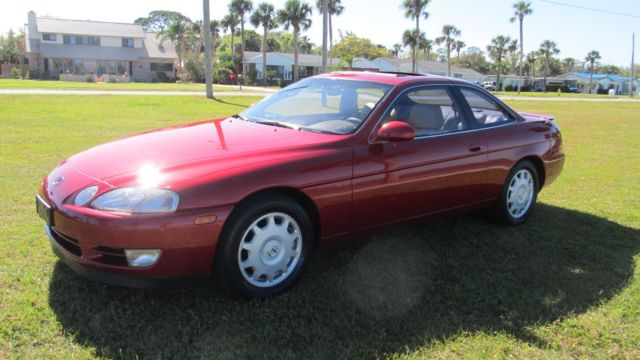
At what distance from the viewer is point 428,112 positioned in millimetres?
4621

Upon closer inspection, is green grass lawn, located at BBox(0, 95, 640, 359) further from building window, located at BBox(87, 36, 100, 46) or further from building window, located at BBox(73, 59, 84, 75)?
building window, located at BBox(87, 36, 100, 46)

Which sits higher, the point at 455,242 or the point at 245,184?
the point at 245,184

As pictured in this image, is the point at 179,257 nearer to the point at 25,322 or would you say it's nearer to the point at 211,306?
the point at 211,306

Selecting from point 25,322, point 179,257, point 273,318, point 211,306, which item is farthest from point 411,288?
point 25,322

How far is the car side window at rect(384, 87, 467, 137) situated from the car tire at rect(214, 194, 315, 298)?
3.84ft

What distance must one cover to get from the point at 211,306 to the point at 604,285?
115 inches

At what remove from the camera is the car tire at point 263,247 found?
10.8 feet

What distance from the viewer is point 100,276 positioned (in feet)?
10.3

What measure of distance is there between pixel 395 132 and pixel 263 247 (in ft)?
4.14

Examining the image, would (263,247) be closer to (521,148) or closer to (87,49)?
(521,148)

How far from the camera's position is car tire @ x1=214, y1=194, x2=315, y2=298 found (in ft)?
10.8

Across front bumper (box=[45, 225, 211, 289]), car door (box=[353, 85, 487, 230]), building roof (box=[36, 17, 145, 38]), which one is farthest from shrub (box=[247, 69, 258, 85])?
front bumper (box=[45, 225, 211, 289])

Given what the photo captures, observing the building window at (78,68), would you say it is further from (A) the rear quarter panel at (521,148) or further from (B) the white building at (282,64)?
(A) the rear quarter panel at (521,148)

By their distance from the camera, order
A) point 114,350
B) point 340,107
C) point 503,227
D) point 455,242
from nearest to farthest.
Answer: point 114,350
point 340,107
point 455,242
point 503,227
